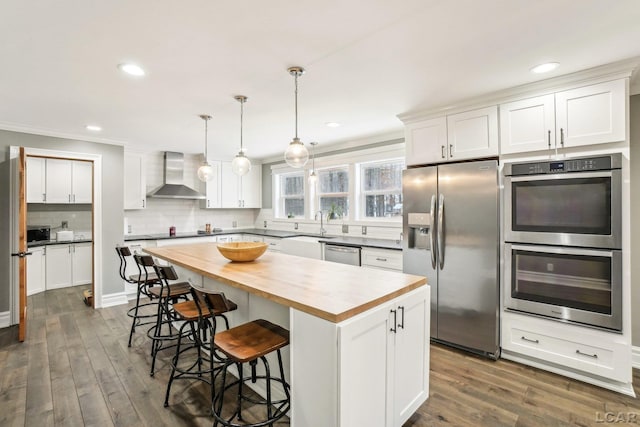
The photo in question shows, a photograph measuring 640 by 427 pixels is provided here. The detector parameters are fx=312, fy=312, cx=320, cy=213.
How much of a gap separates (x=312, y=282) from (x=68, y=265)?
5719 millimetres

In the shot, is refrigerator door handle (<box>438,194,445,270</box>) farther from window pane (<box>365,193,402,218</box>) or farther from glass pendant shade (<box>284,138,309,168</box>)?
glass pendant shade (<box>284,138,309,168</box>)

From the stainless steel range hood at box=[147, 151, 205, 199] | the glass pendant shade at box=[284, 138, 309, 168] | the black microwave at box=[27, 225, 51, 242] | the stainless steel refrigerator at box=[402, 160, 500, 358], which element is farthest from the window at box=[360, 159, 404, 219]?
the black microwave at box=[27, 225, 51, 242]

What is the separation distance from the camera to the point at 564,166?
98.0 inches

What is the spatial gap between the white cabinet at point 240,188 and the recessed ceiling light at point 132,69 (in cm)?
384

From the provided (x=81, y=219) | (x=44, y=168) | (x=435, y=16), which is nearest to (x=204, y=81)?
(x=435, y=16)

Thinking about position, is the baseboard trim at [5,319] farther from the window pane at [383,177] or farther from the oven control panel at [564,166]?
the oven control panel at [564,166]

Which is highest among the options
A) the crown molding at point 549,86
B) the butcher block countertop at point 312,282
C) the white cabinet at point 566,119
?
the crown molding at point 549,86

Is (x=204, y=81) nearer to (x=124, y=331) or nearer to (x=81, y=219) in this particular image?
(x=124, y=331)

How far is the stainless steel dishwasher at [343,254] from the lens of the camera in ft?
13.2

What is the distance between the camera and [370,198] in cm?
484

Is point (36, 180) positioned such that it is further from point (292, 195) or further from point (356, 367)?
point (356, 367)

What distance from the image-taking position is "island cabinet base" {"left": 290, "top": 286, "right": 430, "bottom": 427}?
1.43 meters

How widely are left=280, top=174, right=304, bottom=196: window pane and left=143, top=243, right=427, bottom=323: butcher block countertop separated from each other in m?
3.25

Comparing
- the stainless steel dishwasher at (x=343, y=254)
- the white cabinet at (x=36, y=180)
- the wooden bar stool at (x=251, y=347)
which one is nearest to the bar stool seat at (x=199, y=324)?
the wooden bar stool at (x=251, y=347)
